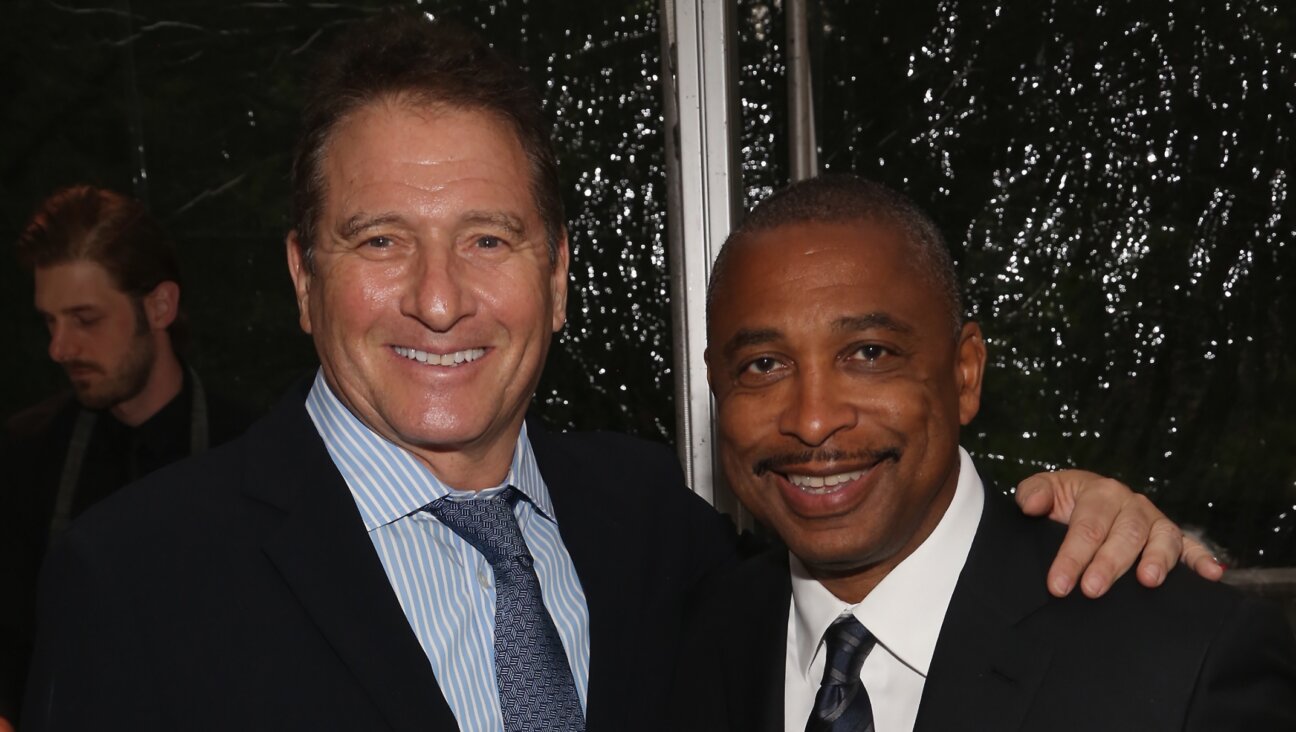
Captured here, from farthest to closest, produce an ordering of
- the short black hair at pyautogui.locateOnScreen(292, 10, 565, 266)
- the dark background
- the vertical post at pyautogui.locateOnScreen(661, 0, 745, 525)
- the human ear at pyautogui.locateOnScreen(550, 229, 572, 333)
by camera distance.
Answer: the dark background
the vertical post at pyautogui.locateOnScreen(661, 0, 745, 525)
the human ear at pyautogui.locateOnScreen(550, 229, 572, 333)
the short black hair at pyautogui.locateOnScreen(292, 10, 565, 266)

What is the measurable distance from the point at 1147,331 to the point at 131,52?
2.61 metres

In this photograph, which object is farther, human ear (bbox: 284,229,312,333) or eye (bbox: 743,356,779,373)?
human ear (bbox: 284,229,312,333)

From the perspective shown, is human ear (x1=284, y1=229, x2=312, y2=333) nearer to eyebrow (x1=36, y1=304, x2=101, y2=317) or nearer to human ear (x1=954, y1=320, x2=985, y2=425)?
human ear (x1=954, y1=320, x2=985, y2=425)

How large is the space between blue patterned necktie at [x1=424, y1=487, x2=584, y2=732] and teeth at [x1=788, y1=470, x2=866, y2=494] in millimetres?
412

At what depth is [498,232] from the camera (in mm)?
1819

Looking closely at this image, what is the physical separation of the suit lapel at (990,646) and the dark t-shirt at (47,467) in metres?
2.05

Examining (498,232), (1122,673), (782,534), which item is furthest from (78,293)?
(1122,673)

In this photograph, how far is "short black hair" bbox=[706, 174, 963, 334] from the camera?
68.3 inches

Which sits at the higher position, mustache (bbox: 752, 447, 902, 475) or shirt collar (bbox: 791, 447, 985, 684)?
mustache (bbox: 752, 447, 902, 475)

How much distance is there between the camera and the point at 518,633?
177 centimetres

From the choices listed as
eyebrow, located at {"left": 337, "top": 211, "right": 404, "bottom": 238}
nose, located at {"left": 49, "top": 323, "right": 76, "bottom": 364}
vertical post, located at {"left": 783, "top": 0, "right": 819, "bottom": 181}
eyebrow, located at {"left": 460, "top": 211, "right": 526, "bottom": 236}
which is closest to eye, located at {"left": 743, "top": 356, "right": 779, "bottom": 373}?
eyebrow, located at {"left": 460, "top": 211, "right": 526, "bottom": 236}

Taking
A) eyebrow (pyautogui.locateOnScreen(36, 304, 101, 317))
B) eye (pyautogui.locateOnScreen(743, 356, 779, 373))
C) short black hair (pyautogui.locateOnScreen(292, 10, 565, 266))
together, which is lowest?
eye (pyautogui.locateOnScreen(743, 356, 779, 373))

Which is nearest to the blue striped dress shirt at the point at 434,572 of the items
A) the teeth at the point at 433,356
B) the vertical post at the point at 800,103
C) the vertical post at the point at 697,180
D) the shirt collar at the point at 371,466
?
the shirt collar at the point at 371,466

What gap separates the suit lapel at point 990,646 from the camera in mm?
1561
